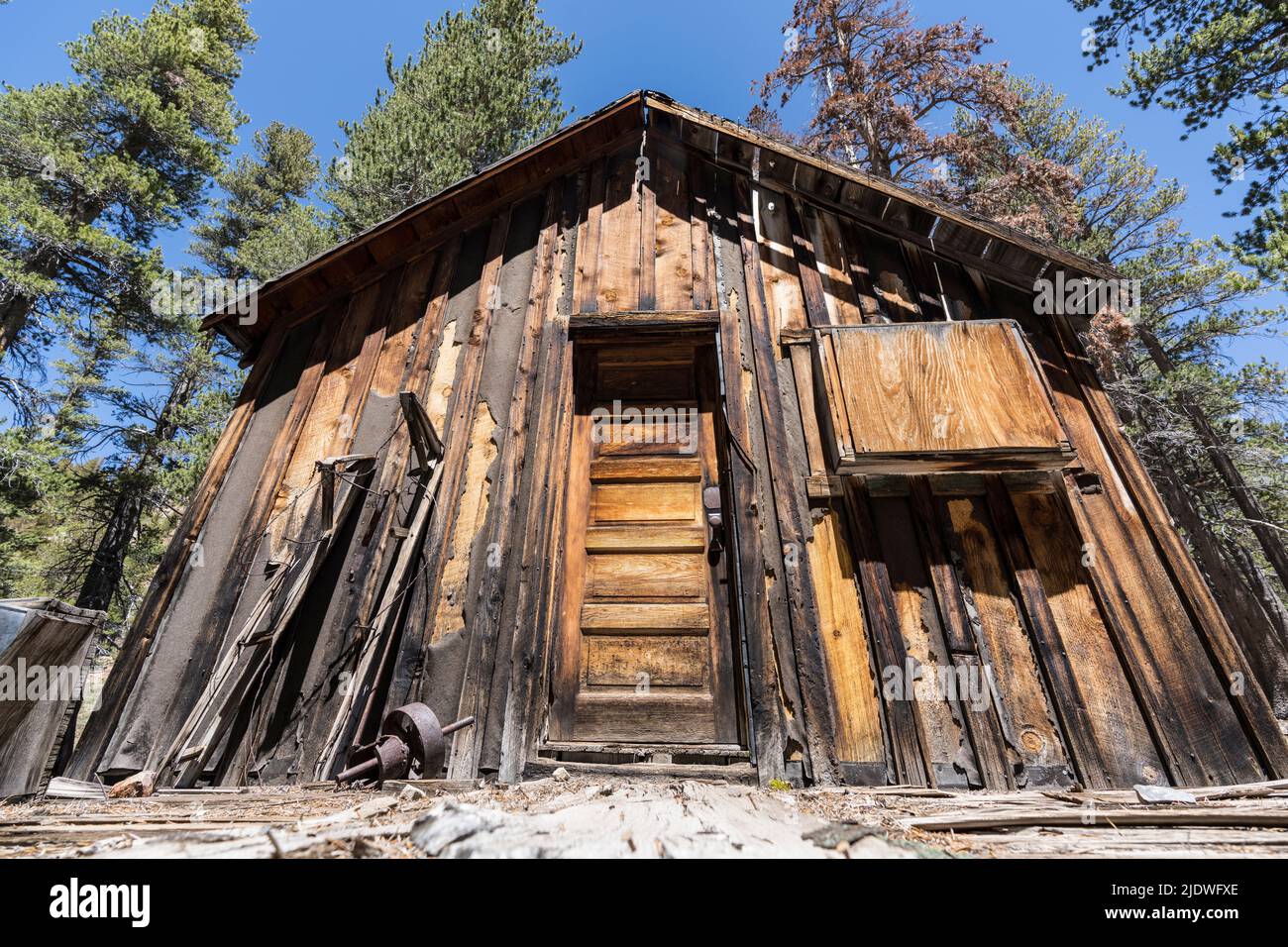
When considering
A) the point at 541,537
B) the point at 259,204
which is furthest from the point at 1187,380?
the point at 259,204

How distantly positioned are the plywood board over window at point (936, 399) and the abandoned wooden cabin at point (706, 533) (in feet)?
0.08

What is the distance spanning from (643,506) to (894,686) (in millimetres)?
2350

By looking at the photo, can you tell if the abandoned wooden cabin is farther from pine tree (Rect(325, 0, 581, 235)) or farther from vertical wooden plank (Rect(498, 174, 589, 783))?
pine tree (Rect(325, 0, 581, 235))

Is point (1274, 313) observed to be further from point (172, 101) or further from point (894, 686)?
point (172, 101)

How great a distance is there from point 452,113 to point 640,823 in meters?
18.3

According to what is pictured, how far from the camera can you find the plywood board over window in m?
4.17

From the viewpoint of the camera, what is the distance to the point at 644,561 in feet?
15.4

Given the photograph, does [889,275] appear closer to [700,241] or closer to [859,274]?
[859,274]

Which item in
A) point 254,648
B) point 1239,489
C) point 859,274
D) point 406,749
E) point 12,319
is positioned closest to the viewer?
point 406,749

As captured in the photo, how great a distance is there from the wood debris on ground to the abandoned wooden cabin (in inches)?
26.5

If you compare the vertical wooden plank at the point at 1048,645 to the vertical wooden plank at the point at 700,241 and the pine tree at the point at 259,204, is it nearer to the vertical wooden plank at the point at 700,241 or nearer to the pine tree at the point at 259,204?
the vertical wooden plank at the point at 700,241

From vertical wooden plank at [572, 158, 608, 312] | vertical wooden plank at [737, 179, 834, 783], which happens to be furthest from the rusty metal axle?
vertical wooden plank at [572, 158, 608, 312]

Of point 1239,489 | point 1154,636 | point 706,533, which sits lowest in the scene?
point 1154,636
